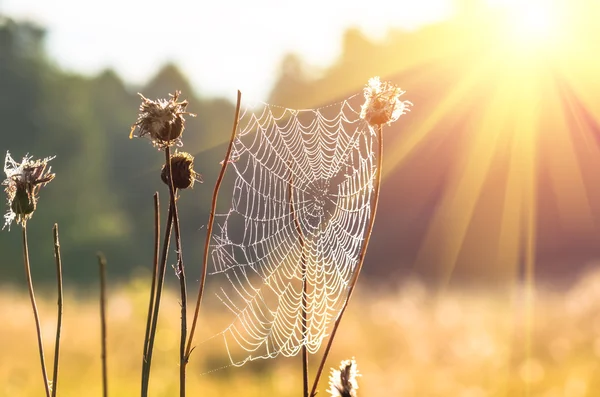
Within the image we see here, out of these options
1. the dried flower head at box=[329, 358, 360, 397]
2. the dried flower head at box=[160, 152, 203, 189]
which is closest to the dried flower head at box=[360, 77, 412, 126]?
the dried flower head at box=[160, 152, 203, 189]

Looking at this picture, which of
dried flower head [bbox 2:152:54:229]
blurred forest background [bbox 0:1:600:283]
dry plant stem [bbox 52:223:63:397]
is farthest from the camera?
blurred forest background [bbox 0:1:600:283]

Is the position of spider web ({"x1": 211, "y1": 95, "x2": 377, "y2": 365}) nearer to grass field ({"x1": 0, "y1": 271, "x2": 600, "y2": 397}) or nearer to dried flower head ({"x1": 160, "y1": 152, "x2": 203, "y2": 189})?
dried flower head ({"x1": 160, "y1": 152, "x2": 203, "y2": 189})

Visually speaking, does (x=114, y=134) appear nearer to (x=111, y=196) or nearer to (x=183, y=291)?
(x=111, y=196)

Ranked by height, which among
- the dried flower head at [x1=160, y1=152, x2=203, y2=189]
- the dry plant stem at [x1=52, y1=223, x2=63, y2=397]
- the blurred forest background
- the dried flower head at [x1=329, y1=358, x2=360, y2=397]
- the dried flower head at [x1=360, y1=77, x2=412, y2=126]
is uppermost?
the blurred forest background

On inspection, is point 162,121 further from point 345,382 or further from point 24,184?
point 345,382

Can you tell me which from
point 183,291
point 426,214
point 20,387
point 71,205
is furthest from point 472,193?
point 183,291

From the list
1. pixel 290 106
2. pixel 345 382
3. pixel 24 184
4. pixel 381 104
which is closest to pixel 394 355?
pixel 381 104

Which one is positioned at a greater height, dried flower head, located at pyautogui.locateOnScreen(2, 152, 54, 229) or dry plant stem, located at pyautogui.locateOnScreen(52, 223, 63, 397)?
dried flower head, located at pyautogui.locateOnScreen(2, 152, 54, 229)
